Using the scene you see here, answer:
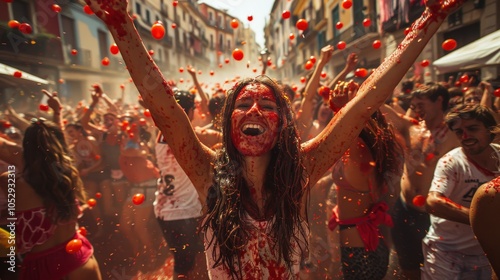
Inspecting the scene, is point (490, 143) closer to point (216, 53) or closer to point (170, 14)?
point (216, 53)

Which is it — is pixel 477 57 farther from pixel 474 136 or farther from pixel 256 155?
pixel 256 155

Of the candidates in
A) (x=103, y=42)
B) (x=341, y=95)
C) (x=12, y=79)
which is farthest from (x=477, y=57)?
(x=103, y=42)

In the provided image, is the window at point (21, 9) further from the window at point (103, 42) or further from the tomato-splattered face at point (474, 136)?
the tomato-splattered face at point (474, 136)

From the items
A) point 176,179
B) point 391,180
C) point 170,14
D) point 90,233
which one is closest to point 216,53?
point 170,14

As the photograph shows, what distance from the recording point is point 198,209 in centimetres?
304

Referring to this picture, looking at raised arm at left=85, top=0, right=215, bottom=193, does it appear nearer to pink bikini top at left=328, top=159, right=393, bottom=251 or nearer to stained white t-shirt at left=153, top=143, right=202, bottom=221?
pink bikini top at left=328, top=159, right=393, bottom=251

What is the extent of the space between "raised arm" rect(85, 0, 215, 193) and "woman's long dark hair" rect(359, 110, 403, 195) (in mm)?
1327

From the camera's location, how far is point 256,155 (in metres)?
1.46

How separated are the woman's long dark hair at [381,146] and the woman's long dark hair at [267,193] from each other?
0.95 m

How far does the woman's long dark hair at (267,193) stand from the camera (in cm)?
140

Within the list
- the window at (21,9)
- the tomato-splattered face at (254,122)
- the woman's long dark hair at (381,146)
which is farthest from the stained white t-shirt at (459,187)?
the window at (21,9)

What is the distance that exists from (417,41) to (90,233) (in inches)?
168

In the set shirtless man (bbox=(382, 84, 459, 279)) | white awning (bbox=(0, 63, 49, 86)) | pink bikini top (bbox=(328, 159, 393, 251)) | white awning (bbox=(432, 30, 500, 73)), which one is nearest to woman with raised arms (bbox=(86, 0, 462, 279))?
pink bikini top (bbox=(328, 159, 393, 251))

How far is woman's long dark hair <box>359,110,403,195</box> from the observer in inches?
90.0
